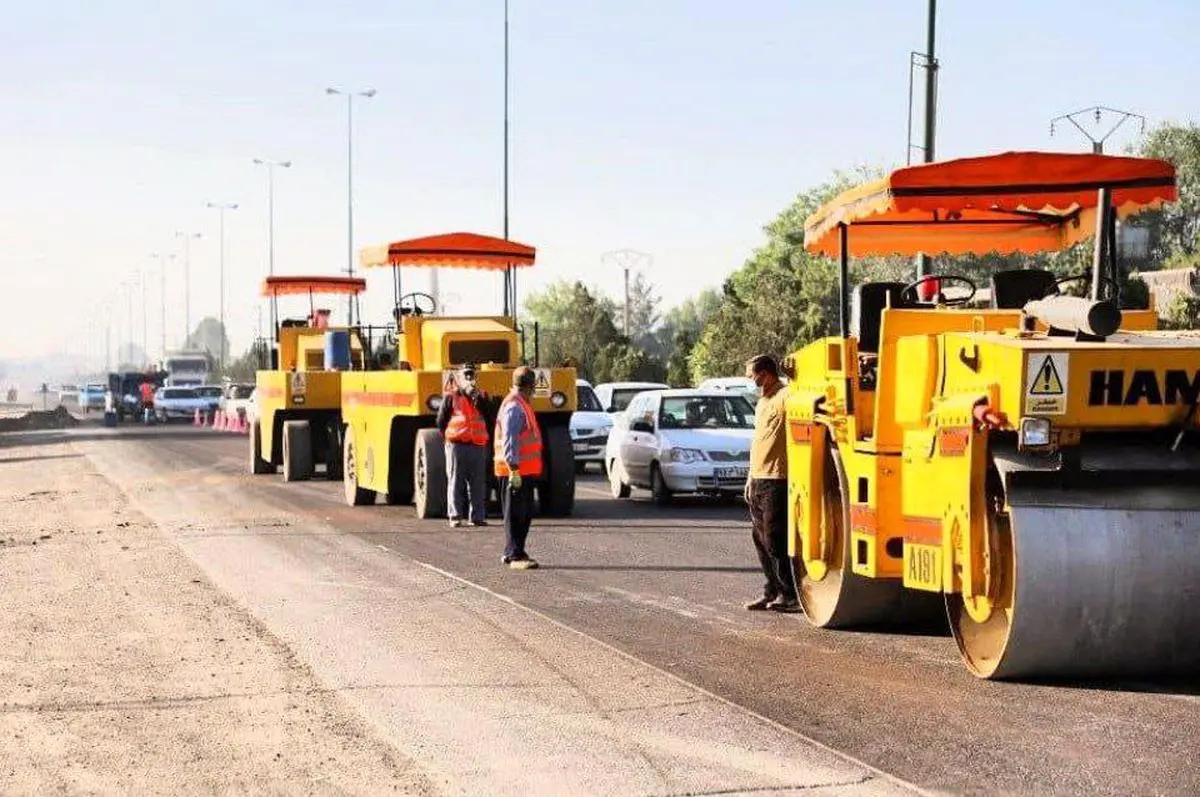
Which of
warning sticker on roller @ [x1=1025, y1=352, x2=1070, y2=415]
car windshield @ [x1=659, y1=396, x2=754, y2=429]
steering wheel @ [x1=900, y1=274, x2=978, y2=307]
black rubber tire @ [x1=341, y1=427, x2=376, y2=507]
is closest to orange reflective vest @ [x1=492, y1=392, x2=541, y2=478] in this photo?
steering wheel @ [x1=900, y1=274, x2=978, y2=307]

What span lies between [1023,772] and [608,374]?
234 feet

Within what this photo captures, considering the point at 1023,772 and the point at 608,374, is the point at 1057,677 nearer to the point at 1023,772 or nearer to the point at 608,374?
the point at 1023,772

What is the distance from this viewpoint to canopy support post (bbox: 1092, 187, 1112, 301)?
1008 centimetres

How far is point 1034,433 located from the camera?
937 centimetres

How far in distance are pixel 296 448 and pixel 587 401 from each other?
5.87 m

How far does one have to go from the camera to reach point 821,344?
12281 mm

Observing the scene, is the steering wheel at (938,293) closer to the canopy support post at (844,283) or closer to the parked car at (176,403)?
the canopy support post at (844,283)

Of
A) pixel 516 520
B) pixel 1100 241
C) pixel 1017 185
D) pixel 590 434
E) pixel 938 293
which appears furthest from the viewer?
pixel 590 434

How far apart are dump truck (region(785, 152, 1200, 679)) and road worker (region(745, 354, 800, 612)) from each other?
95cm

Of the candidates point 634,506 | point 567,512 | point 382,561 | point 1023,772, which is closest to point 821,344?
point 1023,772

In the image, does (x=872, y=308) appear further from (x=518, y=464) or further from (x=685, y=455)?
(x=685, y=455)

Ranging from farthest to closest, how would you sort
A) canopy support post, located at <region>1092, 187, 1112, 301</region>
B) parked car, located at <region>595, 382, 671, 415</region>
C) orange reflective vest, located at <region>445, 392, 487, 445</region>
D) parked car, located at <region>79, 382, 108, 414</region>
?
parked car, located at <region>79, 382, 108, 414</region>
parked car, located at <region>595, 382, 671, 415</region>
orange reflective vest, located at <region>445, 392, 487, 445</region>
canopy support post, located at <region>1092, 187, 1112, 301</region>

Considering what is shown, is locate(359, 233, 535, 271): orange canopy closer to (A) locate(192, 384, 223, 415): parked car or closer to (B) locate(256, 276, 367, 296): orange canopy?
(B) locate(256, 276, 367, 296): orange canopy

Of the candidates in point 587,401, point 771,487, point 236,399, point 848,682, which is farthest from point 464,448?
point 236,399
